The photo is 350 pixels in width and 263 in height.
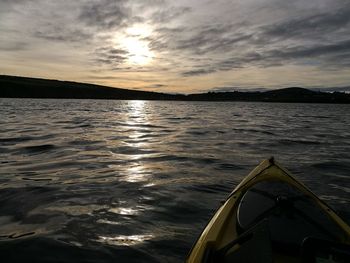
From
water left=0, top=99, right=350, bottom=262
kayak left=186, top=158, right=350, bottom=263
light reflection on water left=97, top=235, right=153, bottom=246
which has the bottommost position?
light reflection on water left=97, top=235, right=153, bottom=246

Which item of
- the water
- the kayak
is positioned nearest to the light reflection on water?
the water

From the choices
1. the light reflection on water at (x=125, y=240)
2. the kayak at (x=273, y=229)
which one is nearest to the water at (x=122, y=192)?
the light reflection on water at (x=125, y=240)

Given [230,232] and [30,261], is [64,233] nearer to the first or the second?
[30,261]

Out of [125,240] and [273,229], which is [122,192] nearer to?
[125,240]

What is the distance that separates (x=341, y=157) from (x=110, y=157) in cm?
1109

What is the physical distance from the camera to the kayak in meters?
3.36

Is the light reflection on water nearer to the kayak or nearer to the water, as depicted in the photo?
the water

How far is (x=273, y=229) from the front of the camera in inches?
189

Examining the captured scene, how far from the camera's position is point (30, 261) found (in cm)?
557

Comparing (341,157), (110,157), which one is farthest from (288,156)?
(110,157)

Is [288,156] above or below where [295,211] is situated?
below

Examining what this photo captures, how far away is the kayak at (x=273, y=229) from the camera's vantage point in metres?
3.36

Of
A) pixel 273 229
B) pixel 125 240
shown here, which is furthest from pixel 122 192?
pixel 273 229

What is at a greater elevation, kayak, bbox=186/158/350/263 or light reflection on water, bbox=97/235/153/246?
kayak, bbox=186/158/350/263
